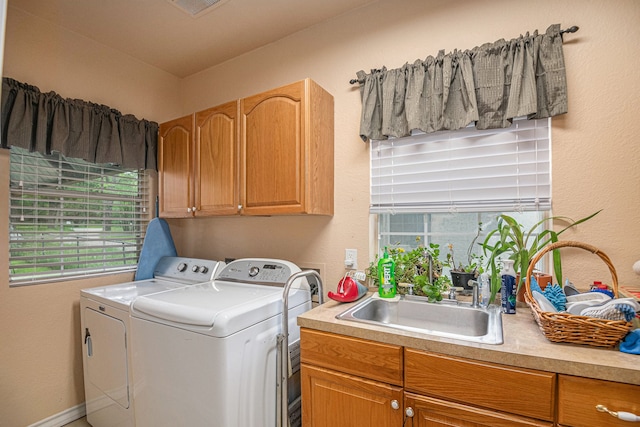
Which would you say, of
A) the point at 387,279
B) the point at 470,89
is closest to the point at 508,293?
the point at 387,279

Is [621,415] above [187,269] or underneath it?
underneath

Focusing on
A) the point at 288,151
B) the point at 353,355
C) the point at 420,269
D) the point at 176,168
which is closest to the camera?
the point at 353,355

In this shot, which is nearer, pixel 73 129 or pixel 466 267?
pixel 466 267

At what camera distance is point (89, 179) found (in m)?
2.34

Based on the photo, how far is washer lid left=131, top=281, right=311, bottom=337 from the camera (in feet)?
4.58

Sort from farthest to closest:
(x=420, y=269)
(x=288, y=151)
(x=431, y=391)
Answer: (x=288, y=151)
(x=420, y=269)
(x=431, y=391)

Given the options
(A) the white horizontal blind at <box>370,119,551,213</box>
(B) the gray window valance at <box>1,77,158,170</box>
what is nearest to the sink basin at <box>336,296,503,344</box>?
(A) the white horizontal blind at <box>370,119,551,213</box>

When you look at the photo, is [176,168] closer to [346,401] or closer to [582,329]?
[346,401]

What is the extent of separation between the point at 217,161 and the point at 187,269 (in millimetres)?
810

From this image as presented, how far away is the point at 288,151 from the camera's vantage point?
1888mm

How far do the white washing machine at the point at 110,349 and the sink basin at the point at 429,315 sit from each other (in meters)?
1.11

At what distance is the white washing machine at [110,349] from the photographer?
1.72 m

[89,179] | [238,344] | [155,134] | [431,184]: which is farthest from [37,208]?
[431,184]

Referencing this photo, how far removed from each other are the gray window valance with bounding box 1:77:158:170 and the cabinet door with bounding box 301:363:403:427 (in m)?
2.06
